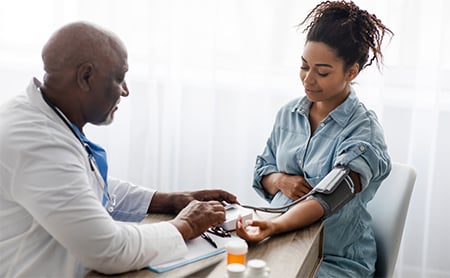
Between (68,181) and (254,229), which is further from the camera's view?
(254,229)

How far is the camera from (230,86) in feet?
9.15

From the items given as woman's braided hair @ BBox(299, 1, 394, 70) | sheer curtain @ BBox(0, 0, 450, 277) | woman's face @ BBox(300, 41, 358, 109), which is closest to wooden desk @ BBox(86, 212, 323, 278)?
woman's face @ BBox(300, 41, 358, 109)

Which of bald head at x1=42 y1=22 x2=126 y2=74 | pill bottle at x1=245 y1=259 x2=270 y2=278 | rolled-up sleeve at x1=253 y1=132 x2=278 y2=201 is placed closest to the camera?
pill bottle at x1=245 y1=259 x2=270 y2=278

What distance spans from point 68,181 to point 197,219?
346 mm

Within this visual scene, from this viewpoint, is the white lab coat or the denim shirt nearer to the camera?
the white lab coat

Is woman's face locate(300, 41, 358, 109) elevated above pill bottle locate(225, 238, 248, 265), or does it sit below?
above

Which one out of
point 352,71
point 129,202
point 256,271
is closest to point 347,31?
point 352,71

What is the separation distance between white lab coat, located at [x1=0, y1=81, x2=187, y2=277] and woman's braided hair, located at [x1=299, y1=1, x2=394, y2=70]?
0.76m

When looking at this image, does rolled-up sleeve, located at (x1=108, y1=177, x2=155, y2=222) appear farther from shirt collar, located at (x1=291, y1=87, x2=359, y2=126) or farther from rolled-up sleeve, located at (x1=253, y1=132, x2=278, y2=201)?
shirt collar, located at (x1=291, y1=87, x2=359, y2=126)

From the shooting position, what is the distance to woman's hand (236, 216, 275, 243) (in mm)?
1488

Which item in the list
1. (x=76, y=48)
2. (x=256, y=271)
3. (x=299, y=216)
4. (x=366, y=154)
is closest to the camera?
(x=256, y=271)

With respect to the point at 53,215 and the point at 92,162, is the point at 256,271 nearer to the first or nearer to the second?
the point at 53,215

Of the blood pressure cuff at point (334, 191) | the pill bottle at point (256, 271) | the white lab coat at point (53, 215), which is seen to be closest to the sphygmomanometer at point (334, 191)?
the blood pressure cuff at point (334, 191)

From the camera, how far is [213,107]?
281 centimetres
